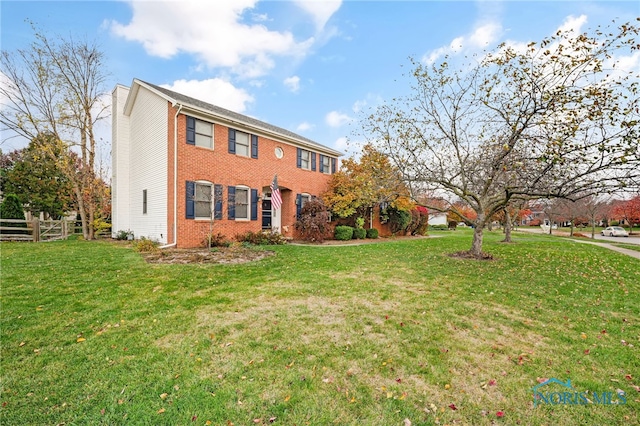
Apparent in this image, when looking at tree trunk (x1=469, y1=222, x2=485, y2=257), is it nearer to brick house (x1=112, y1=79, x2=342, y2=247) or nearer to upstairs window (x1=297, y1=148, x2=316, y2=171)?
brick house (x1=112, y1=79, x2=342, y2=247)

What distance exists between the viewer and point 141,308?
4348 millimetres

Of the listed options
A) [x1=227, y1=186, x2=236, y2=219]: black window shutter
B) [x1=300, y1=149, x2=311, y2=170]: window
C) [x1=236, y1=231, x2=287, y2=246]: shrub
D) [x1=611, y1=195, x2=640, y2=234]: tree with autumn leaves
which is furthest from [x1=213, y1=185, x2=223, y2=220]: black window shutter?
[x1=611, y1=195, x2=640, y2=234]: tree with autumn leaves

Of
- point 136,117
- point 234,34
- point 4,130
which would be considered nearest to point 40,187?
point 4,130

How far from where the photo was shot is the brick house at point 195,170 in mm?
11562

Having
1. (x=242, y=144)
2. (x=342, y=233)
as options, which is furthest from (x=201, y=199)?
(x=342, y=233)

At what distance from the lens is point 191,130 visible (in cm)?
1184

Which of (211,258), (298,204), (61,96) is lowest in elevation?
(211,258)

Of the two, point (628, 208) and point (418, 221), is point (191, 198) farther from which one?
point (628, 208)

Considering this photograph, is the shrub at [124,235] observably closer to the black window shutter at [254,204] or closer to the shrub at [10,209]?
the shrub at [10,209]

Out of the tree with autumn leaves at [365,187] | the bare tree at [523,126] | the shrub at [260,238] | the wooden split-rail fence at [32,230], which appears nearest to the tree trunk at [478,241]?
the bare tree at [523,126]

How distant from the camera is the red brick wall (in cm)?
1151

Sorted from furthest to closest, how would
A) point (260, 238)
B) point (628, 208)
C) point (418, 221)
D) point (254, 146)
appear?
point (628, 208) → point (418, 221) → point (254, 146) → point (260, 238)

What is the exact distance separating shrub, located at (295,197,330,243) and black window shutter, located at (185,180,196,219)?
17.9ft

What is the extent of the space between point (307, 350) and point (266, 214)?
12642 mm
